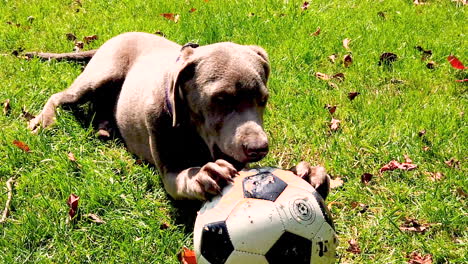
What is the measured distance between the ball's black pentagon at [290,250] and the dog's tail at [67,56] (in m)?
3.90

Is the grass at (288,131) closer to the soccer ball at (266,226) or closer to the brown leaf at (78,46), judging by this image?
the brown leaf at (78,46)

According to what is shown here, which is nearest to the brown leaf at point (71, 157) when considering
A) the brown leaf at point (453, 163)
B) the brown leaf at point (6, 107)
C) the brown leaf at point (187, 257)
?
the brown leaf at point (6, 107)

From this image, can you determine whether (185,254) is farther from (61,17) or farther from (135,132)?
(61,17)

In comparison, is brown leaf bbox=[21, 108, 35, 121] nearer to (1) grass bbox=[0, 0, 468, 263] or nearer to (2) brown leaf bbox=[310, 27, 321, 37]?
(1) grass bbox=[0, 0, 468, 263]

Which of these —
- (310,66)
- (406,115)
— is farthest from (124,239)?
(310,66)

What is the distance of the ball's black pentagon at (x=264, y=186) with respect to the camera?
9.16ft

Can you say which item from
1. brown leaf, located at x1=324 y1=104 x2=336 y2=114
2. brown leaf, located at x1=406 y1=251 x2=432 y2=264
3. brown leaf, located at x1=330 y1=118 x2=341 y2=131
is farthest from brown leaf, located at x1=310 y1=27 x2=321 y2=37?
brown leaf, located at x1=406 y1=251 x2=432 y2=264

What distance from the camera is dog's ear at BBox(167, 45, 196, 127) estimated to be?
3600 millimetres

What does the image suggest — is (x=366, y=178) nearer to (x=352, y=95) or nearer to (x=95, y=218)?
(x=352, y=95)

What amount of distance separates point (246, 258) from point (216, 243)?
18 cm

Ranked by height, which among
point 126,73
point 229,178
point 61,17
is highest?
point 229,178

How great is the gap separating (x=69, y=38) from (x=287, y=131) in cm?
333

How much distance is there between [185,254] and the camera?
3264 millimetres

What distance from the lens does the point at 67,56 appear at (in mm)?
5895
